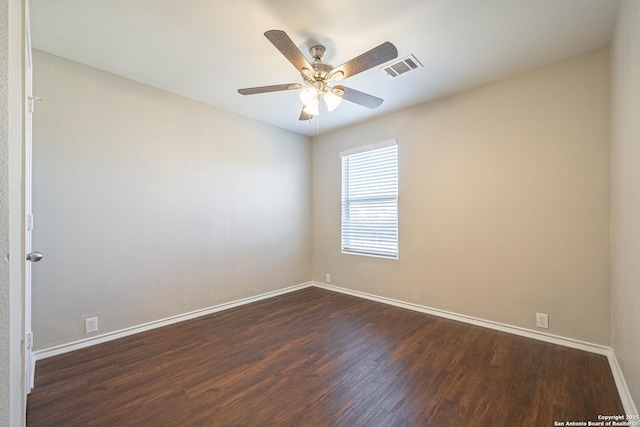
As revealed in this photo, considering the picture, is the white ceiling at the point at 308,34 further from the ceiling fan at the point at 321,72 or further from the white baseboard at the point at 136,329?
the white baseboard at the point at 136,329

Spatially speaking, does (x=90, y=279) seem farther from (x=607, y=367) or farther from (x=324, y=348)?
(x=607, y=367)

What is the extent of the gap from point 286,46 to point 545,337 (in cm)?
335

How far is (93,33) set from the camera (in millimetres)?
2088

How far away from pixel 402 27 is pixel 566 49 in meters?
1.48

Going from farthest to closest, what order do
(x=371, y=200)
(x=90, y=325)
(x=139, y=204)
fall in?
(x=371, y=200), (x=139, y=204), (x=90, y=325)

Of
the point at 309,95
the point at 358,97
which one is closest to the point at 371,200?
the point at 358,97

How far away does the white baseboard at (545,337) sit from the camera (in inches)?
67.6

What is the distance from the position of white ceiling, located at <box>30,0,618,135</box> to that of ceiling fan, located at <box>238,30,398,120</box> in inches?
11.1

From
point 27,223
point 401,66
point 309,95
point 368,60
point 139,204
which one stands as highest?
point 401,66

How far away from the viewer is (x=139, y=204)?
9.27ft

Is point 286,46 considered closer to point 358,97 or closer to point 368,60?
point 368,60

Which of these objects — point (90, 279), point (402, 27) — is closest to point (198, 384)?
point (90, 279)

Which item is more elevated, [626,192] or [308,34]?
[308,34]

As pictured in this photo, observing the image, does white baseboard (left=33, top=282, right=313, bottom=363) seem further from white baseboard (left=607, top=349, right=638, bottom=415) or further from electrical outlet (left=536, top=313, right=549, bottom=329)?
white baseboard (left=607, top=349, right=638, bottom=415)
